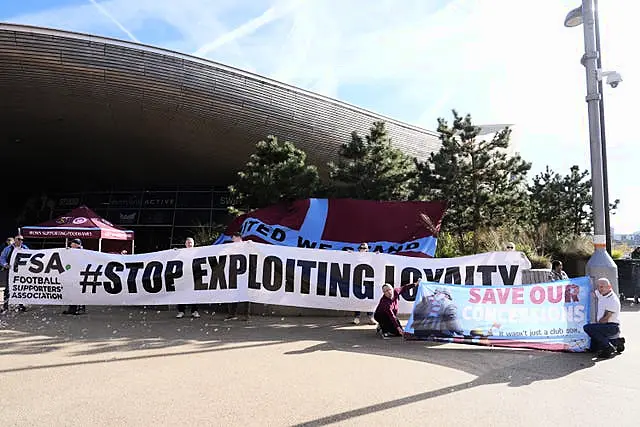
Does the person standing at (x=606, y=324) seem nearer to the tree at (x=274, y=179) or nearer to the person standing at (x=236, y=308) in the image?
the person standing at (x=236, y=308)

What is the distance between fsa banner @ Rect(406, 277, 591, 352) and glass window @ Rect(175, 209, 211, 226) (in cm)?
2376

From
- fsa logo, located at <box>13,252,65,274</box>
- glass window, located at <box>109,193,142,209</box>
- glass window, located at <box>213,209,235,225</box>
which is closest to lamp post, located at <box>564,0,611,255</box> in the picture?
fsa logo, located at <box>13,252,65,274</box>

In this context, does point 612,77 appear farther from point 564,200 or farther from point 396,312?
point 564,200

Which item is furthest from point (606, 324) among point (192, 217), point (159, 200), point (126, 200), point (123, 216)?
point (126, 200)

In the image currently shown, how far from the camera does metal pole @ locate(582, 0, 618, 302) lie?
7453 mm

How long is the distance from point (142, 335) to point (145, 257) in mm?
2216

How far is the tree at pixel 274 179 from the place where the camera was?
556 inches

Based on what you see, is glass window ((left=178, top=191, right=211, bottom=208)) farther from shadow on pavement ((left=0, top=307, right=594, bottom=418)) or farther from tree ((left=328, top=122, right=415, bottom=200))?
shadow on pavement ((left=0, top=307, right=594, bottom=418))

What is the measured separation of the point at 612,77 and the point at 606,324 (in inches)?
165

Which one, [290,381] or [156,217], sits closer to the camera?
[290,381]

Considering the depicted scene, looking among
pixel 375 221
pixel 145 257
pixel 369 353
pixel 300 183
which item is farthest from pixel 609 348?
pixel 300 183

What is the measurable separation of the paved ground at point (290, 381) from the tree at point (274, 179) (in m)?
6.24

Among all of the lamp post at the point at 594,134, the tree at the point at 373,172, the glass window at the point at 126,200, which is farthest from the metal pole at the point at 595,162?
the glass window at the point at 126,200

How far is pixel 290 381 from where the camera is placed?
5398mm
